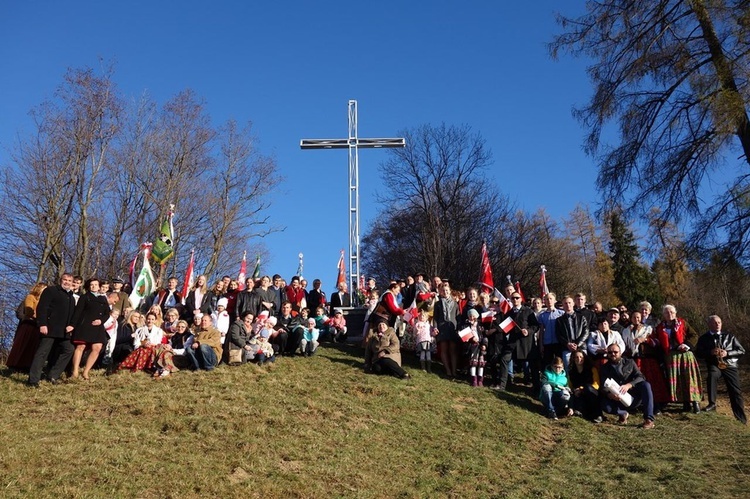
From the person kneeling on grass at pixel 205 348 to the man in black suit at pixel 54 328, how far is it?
2.08 m

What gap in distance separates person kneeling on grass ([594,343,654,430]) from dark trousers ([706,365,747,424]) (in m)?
1.69

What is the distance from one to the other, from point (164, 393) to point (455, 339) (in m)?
6.11

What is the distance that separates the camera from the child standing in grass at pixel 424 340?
43.4 ft

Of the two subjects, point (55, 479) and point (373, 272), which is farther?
point (373, 272)

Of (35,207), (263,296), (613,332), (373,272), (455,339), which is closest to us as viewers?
(613,332)

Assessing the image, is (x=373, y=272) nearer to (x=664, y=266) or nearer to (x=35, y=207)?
(x=35, y=207)

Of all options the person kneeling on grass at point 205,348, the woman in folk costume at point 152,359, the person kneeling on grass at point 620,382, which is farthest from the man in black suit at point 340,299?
the person kneeling on grass at point 620,382

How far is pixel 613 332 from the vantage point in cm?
1181

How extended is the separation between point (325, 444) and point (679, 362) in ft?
23.7

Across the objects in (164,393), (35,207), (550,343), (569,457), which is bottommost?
(569,457)

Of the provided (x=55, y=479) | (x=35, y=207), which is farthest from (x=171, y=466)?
(x=35, y=207)

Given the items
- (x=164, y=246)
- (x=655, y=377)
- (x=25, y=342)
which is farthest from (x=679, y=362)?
(x=164, y=246)

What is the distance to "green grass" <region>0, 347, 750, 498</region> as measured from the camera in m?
6.66

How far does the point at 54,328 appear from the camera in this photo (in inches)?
405
